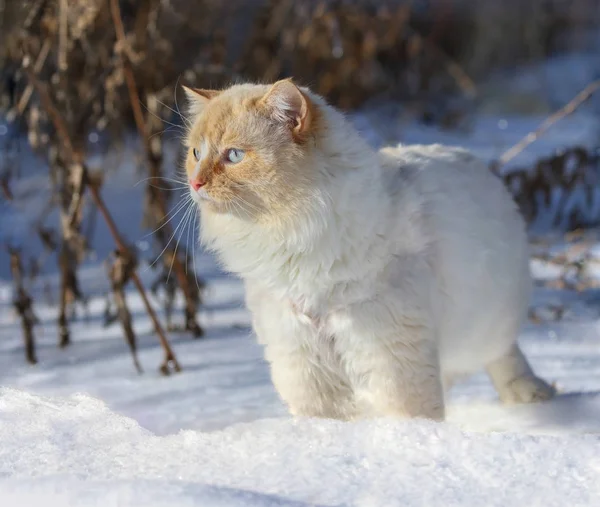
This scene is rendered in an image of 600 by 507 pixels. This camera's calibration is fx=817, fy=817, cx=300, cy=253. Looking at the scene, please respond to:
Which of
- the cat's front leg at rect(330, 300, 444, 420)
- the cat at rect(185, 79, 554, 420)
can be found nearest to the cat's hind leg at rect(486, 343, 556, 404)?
the cat at rect(185, 79, 554, 420)

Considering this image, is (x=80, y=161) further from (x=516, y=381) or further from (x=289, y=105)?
(x=516, y=381)

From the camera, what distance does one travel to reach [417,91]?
7961 mm

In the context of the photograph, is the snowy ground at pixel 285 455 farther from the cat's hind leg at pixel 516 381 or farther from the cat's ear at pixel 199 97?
the cat's ear at pixel 199 97

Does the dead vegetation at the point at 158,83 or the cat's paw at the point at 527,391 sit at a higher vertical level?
the dead vegetation at the point at 158,83

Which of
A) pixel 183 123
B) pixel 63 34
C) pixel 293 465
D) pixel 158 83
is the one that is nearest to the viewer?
pixel 293 465

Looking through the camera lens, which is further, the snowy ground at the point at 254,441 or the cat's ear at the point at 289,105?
the cat's ear at the point at 289,105

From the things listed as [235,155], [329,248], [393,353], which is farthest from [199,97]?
[393,353]

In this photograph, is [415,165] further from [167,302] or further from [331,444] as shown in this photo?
[167,302]

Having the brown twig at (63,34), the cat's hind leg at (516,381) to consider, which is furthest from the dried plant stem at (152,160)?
the cat's hind leg at (516,381)

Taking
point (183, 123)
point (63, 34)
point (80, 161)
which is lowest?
point (80, 161)

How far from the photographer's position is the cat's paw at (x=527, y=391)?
100 inches

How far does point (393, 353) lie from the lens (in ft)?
6.74

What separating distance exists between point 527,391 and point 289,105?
1.21m

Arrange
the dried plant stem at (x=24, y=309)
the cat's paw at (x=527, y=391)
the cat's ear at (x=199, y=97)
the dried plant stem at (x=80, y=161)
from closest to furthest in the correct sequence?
the cat's ear at (x=199, y=97) < the cat's paw at (x=527, y=391) < the dried plant stem at (x=80, y=161) < the dried plant stem at (x=24, y=309)
